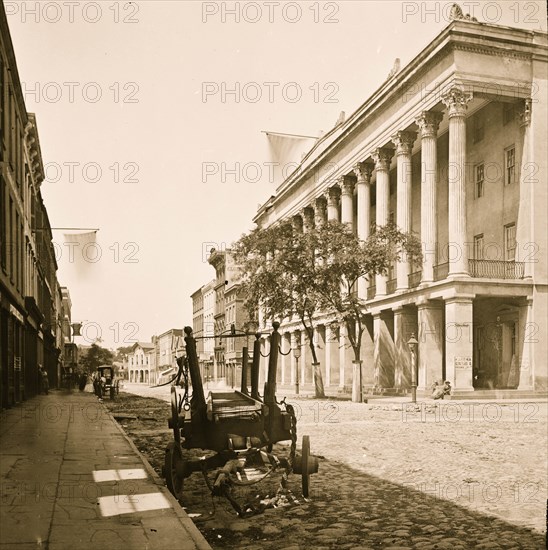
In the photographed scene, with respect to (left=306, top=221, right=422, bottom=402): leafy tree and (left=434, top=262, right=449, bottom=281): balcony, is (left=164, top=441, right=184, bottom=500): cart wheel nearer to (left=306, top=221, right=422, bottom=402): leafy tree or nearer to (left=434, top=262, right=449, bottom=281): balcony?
(left=306, top=221, right=422, bottom=402): leafy tree

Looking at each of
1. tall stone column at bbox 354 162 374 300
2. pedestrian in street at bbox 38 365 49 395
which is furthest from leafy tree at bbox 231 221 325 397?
pedestrian in street at bbox 38 365 49 395

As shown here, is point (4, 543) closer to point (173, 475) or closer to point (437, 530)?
point (173, 475)

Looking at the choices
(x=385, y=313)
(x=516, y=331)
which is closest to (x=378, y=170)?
(x=385, y=313)

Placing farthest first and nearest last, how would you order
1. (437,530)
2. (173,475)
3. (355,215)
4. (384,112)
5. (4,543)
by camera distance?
1. (355,215)
2. (384,112)
3. (173,475)
4. (437,530)
5. (4,543)

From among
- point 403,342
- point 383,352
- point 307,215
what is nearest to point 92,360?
point 307,215

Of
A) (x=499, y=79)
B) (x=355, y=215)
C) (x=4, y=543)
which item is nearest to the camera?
(x=4, y=543)

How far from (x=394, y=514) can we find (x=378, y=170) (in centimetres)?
3621

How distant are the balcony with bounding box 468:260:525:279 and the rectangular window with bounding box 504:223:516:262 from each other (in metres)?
0.52

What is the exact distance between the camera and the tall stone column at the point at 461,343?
107 ft

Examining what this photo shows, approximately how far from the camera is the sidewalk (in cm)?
590

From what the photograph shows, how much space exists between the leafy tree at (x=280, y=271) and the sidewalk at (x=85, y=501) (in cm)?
2056

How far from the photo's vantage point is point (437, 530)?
290 inches

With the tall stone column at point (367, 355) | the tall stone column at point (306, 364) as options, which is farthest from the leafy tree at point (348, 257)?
the tall stone column at point (306, 364)

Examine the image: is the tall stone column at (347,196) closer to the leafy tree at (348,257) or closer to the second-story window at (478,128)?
the second-story window at (478,128)
